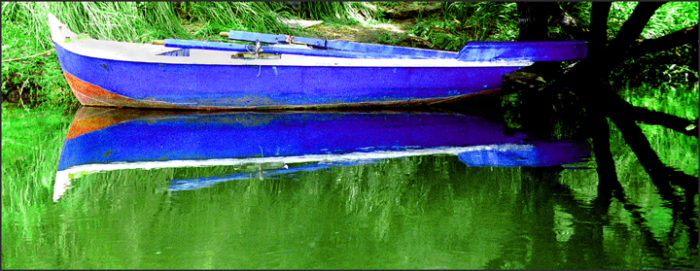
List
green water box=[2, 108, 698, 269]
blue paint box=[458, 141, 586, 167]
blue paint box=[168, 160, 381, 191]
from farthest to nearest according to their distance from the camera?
blue paint box=[458, 141, 586, 167] → blue paint box=[168, 160, 381, 191] → green water box=[2, 108, 698, 269]

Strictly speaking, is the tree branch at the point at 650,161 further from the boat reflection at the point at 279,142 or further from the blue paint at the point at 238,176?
the blue paint at the point at 238,176

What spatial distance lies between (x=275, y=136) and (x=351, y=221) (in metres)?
2.73

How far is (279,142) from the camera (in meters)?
6.24

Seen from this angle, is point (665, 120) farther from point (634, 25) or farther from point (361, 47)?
point (361, 47)

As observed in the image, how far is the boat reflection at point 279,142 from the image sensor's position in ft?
17.7

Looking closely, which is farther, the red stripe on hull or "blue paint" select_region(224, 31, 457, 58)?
the red stripe on hull

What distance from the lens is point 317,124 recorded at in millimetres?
7168

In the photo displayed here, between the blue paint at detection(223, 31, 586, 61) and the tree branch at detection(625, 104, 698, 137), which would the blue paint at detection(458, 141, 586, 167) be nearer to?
the tree branch at detection(625, 104, 698, 137)

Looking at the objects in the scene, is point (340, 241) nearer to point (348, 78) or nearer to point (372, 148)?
point (372, 148)

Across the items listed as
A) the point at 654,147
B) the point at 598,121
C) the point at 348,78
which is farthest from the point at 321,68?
the point at 654,147

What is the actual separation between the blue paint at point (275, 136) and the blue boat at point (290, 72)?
0.24 m

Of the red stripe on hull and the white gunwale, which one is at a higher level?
the white gunwale

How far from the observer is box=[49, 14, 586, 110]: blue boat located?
7.62m

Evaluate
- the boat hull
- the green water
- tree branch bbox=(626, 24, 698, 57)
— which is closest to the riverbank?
the boat hull
